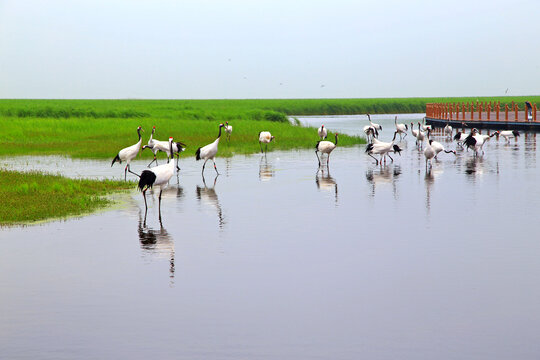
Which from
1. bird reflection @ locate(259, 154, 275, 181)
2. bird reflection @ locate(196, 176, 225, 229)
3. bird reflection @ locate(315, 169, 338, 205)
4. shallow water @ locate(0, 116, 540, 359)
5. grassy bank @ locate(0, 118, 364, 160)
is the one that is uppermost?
grassy bank @ locate(0, 118, 364, 160)

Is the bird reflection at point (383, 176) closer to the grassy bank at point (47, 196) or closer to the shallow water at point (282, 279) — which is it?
the shallow water at point (282, 279)

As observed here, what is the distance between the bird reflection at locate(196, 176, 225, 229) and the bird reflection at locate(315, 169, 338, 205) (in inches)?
112

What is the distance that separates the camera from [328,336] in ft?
25.1

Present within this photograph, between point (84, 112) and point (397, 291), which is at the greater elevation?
point (84, 112)

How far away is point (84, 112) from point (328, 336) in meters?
65.3

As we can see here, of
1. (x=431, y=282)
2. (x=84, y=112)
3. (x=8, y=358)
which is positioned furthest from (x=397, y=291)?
(x=84, y=112)

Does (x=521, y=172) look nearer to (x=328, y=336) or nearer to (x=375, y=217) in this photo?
(x=375, y=217)

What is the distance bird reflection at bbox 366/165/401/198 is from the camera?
21.1 m

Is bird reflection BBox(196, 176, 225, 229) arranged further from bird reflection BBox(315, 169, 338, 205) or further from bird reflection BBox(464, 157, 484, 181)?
bird reflection BBox(464, 157, 484, 181)

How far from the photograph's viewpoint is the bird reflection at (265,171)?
23.7 metres

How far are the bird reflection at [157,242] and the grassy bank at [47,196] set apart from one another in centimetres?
241

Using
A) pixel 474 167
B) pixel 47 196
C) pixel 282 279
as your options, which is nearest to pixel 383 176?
pixel 474 167

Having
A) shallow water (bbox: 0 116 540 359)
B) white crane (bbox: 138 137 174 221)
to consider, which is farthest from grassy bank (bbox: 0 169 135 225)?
white crane (bbox: 138 137 174 221)

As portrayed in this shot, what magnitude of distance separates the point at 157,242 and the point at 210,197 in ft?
20.0
